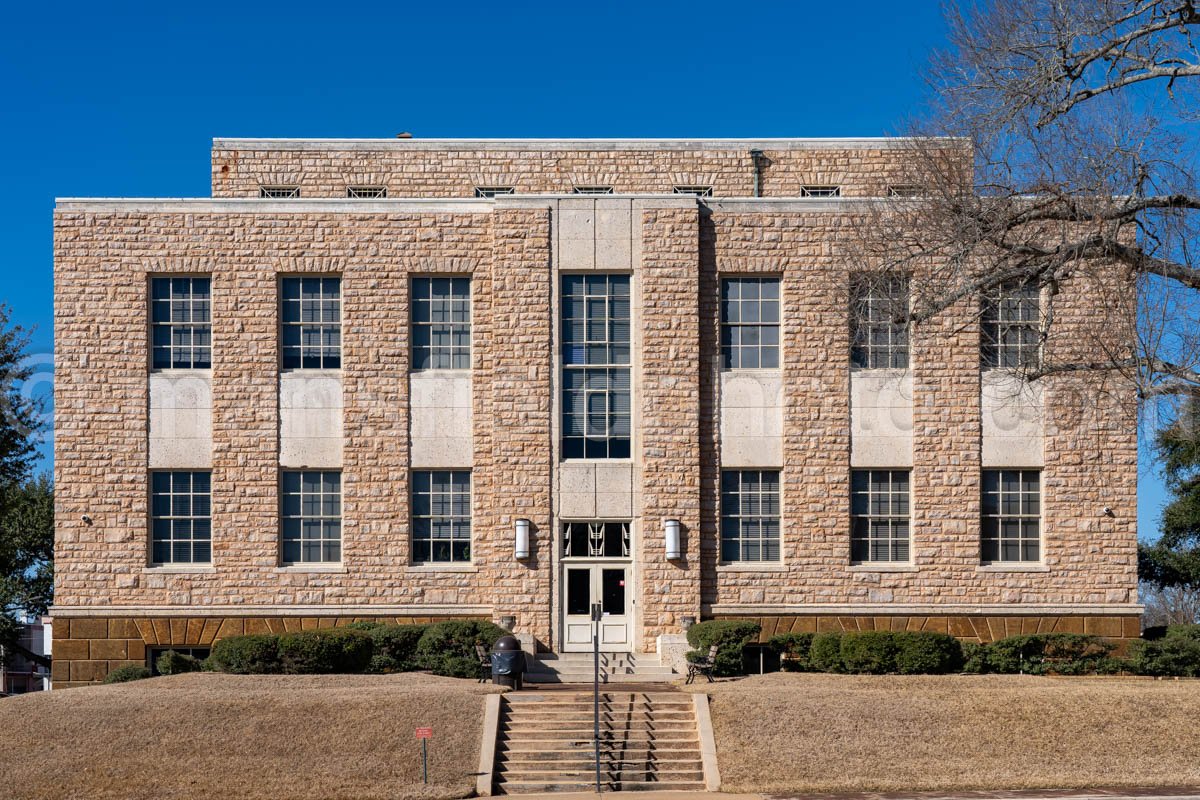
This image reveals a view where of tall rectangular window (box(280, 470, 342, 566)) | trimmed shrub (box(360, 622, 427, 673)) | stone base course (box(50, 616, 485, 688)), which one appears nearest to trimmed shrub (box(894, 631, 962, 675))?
stone base course (box(50, 616, 485, 688))

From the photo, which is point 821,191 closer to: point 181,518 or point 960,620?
point 960,620

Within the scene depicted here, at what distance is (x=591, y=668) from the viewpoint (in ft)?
90.2

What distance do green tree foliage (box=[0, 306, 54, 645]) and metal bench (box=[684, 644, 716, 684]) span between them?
67.5 ft

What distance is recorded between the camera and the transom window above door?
28.3 metres

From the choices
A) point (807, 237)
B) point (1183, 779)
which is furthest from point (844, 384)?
point (1183, 779)

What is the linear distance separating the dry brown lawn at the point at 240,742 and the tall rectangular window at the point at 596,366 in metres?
6.46

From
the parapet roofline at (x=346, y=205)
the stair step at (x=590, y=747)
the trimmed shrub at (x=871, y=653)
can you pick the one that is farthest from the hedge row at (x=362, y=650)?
the parapet roofline at (x=346, y=205)

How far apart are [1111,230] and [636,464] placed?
10913 mm

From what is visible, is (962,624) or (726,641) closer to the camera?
(726,641)

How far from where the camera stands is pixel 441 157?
106 feet

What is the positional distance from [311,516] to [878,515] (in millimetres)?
11939

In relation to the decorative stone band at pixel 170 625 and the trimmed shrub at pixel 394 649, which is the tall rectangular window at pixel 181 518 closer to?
the decorative stone band at pixel 170 625

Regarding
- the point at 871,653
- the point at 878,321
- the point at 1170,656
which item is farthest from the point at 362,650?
the point at 1170,656

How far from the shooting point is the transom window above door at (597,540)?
28.3 m
